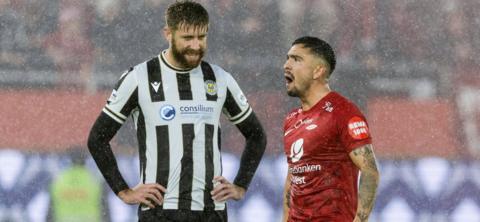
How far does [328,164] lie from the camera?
4.52 meters

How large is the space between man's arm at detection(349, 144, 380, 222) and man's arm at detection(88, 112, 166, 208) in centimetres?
82

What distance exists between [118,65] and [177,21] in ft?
18.9

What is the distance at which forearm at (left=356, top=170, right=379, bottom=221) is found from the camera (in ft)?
14.3

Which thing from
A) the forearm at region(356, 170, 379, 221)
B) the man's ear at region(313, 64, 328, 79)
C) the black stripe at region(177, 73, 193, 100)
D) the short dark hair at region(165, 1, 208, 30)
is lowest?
the forearm at region(356, 170, 379, 221)

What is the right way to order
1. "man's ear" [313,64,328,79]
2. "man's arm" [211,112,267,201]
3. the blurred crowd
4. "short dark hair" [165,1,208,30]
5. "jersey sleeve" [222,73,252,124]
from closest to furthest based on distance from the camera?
1. "short dark hair" [165,1,208,30]
2. "jersey sleeve" [222,73,252,124]
3. "man's arm" [211,112,267,201]
4. "man's ear" [313,64,328,79]
5. the blurred crowd

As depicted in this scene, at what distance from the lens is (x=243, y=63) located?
995 centimetres

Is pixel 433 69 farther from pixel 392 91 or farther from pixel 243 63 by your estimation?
pixel 243 63

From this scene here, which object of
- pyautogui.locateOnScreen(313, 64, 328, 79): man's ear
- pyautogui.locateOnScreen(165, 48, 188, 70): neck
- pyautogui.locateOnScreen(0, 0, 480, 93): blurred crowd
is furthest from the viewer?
pyautogui.locateOnScreen(0, 0, 480, 93): blurred crowd

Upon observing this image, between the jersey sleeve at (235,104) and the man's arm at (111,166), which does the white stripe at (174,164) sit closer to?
the man's arm at (111,166)

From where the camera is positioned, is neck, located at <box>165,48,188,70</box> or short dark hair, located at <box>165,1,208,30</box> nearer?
short dark hair, located at <box>165,1,208,30</box>

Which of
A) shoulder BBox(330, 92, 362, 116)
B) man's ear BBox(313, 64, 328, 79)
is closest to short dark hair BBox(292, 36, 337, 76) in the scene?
man's ear BBox(313, 64, 328, 79)

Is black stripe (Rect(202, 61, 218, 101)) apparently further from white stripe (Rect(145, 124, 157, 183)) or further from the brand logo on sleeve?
the brand logo on sleeve

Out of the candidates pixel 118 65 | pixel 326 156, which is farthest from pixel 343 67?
pixel 326 156

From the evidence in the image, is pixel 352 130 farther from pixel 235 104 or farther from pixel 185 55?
pixel 185 55
